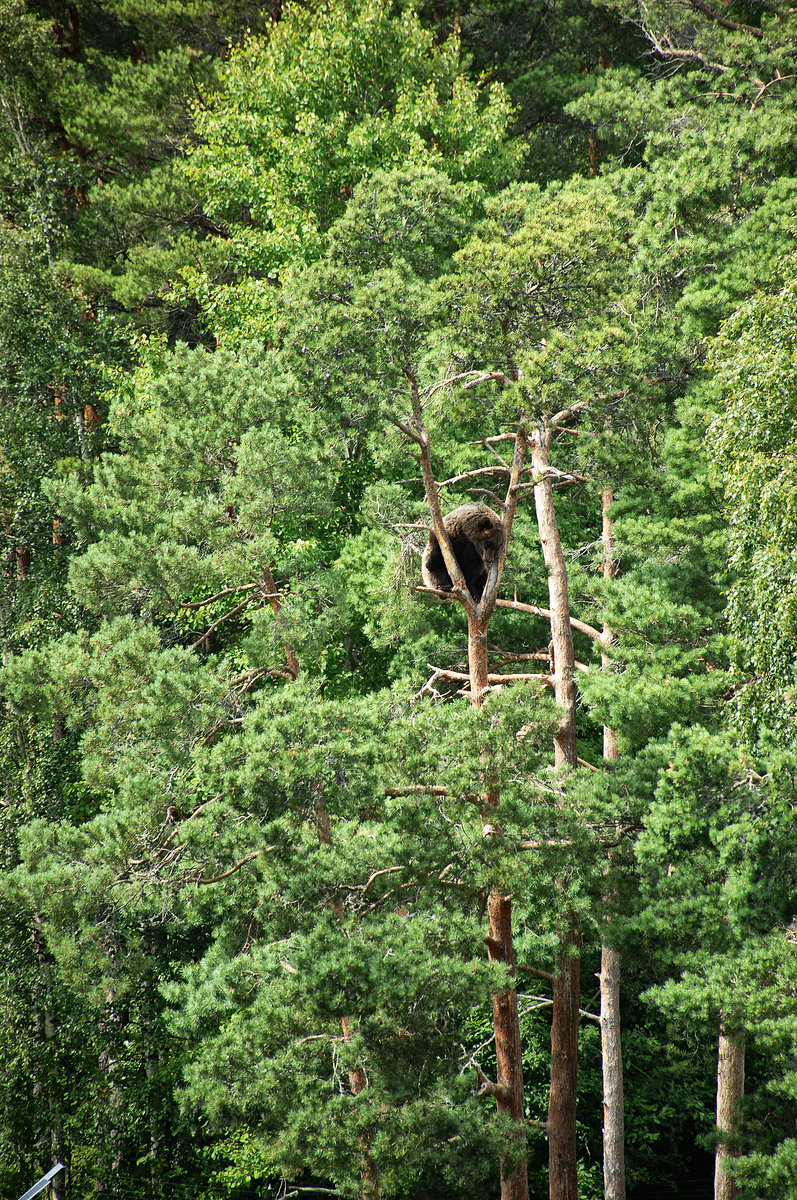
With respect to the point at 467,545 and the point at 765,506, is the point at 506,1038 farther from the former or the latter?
the point at 765,506

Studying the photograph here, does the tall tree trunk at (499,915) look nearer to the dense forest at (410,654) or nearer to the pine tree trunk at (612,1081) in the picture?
the dense forest at (410,654)

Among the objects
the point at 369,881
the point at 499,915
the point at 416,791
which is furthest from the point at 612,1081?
the point at 416,791

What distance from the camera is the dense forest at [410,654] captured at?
7.52 metres

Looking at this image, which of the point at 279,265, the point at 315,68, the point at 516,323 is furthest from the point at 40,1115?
the point at 315,68

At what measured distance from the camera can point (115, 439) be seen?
1617cm

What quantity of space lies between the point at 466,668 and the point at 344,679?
1604 mm

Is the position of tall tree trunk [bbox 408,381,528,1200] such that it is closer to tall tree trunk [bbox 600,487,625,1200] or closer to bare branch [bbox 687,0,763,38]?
tall tree trunk [bbox 600,487,625,1200]

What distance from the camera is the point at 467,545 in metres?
10.7

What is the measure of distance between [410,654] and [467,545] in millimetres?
2293

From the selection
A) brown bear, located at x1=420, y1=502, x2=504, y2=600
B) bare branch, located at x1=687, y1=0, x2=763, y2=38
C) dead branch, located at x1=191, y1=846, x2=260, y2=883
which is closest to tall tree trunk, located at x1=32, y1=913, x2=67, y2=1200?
dead branch, located at x1=191, y1=846, x2=260, y2=883

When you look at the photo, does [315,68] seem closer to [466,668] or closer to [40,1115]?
[466,668]

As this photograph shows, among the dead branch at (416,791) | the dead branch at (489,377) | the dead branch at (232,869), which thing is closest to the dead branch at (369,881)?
the dead branch at (416,791)

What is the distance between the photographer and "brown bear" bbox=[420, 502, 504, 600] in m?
10.7

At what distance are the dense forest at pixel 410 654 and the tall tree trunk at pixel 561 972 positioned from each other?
0.16 feet
